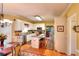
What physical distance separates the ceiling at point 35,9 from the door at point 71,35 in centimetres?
20

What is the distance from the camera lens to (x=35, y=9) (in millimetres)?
1980

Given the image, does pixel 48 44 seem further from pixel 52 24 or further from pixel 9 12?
pixel 9 12

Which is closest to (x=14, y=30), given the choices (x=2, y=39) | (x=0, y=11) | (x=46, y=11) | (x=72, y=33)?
(x=2, y=39)

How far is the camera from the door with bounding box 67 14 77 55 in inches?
78.5

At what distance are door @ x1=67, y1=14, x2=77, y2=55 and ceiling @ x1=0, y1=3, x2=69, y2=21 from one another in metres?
0.20

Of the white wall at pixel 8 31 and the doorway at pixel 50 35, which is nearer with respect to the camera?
the white wall at pixel 8 31

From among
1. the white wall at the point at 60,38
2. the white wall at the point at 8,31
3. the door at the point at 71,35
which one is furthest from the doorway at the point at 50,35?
the white wall at the point at 8,31

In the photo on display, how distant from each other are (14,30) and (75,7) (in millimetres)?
992

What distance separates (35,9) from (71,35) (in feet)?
2.33

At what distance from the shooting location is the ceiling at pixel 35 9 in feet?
6.24

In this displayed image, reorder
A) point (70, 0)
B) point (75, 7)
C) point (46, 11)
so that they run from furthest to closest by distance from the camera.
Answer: point (46, 11) → point (75, 7) → point (70, 0)

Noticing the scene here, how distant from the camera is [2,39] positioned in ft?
6.38

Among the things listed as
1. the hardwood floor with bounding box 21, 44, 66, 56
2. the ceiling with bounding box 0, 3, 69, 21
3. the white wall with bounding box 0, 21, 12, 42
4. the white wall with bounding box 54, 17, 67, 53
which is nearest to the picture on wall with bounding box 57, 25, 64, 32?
the white wall with bounding box 54, 17, 67, 53

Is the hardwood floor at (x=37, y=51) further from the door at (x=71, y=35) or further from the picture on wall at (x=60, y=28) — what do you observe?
the picture on wall at (x=60, y=28)
